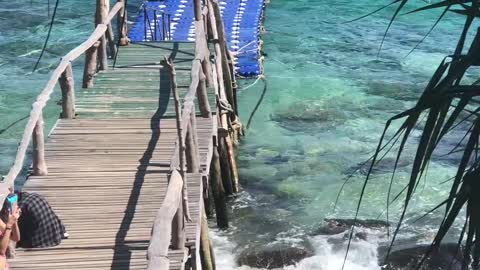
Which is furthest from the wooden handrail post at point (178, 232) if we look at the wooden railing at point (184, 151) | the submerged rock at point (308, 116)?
the submerged rock at point (308, 116)

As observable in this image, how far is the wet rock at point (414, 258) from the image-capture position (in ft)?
30.3

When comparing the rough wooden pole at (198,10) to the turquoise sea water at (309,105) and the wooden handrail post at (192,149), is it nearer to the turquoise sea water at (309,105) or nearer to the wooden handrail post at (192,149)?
the turquoise sea water at (309,105)

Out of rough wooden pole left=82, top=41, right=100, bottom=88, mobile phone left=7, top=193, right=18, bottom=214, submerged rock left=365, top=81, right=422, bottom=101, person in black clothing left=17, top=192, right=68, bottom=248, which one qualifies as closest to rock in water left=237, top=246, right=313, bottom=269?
rough wooden pole left=82, top=41, right=100, bottom=88

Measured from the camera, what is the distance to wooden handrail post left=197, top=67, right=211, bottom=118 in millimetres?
8008

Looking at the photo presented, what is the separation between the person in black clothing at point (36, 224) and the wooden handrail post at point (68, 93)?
2352 millimetres

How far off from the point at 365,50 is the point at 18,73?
8709mm

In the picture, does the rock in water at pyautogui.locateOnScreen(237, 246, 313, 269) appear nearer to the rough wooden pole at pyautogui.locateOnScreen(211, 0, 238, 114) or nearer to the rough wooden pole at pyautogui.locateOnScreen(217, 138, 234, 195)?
the rough wooden pole at pyautogui.locateOnScreen(217, 138, 234, 195)

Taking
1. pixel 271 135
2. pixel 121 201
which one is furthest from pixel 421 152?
pixel 271 135

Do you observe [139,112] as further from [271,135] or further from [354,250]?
[271,135]

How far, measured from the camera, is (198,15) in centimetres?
950

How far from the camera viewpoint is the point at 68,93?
7973 millimetres

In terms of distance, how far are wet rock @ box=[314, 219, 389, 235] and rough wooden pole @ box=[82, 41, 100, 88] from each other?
12.4 feet

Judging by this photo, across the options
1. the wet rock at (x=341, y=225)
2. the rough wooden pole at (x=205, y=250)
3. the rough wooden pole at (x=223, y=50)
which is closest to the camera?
the rough wooden pole at (x=205, y=250)

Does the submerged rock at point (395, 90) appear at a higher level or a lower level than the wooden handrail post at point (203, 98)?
lower
